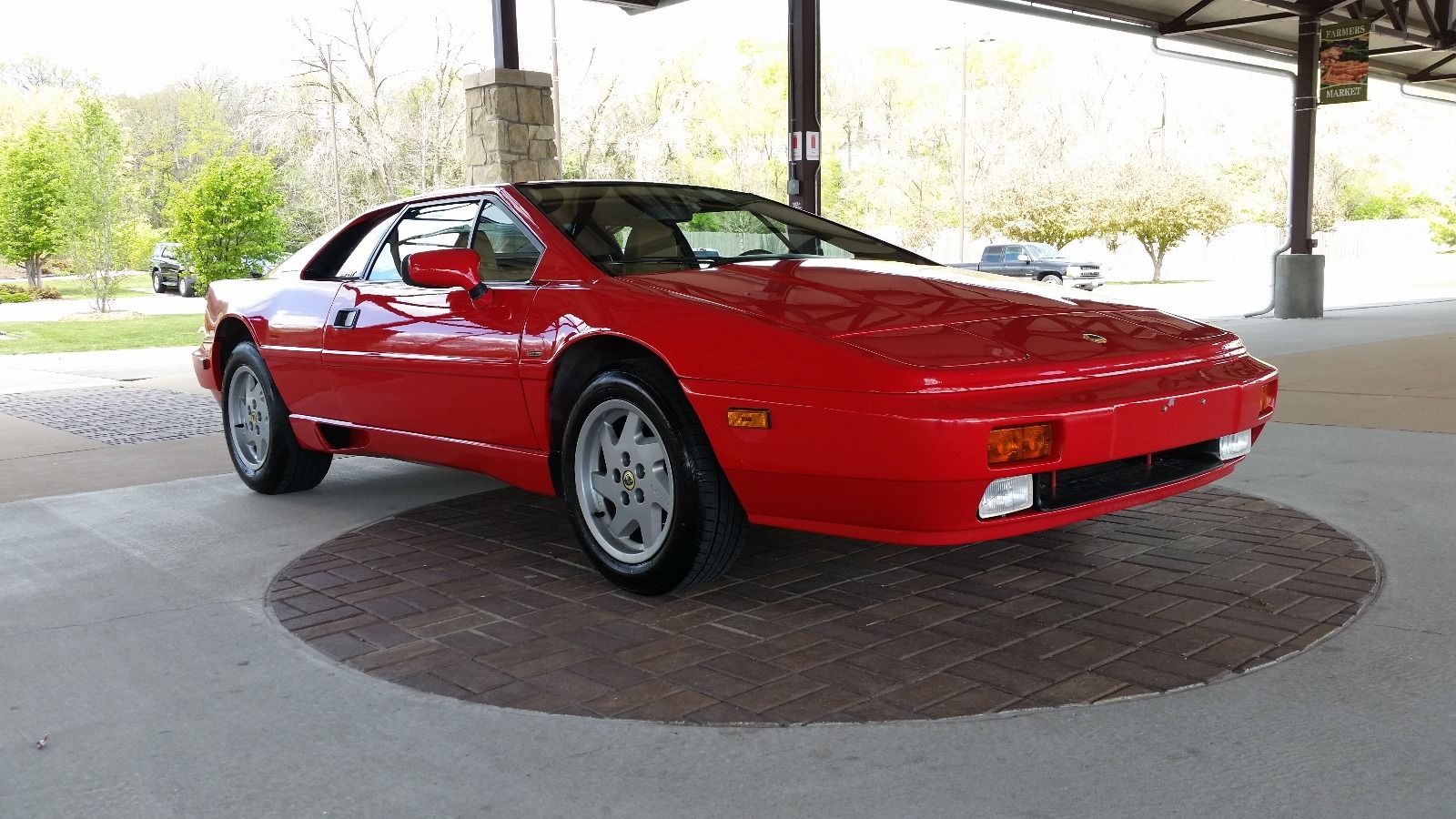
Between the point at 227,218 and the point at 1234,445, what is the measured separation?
2054 cm

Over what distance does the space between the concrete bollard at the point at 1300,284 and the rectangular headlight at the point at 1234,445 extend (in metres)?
15.1

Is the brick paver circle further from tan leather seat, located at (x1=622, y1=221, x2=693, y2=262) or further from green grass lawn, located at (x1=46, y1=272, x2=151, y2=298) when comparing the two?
green grass lawn, located at (x1=46, y1=272, x2=151, y2=298)

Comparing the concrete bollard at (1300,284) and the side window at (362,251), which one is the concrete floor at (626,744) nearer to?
the side window at (362,251)

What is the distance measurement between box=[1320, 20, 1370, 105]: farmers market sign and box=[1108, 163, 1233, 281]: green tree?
70.7 ft

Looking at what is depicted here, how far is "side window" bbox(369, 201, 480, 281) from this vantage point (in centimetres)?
436

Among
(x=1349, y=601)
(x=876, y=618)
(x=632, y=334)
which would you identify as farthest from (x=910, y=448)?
(x=1349, y=601)

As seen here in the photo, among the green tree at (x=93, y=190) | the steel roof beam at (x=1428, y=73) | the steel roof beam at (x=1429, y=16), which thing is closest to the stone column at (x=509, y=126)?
the green tree at (x=93, y=190)

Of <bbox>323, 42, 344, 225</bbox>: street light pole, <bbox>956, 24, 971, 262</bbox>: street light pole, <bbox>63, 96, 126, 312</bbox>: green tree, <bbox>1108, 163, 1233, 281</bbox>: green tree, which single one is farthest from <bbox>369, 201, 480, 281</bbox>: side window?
<bbox>1108, 163, 1233, 281</bbox>: green tree

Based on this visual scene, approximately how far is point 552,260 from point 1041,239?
38.9 meters

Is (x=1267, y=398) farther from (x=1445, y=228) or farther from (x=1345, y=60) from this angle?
(x=1445, y=228)

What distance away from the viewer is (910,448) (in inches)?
113

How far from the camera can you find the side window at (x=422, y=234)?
4.36 meters

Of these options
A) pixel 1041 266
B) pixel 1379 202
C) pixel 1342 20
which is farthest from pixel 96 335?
pixel 1379 202

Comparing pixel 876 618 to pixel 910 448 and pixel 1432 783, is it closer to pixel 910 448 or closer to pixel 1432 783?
pixel 910 448
